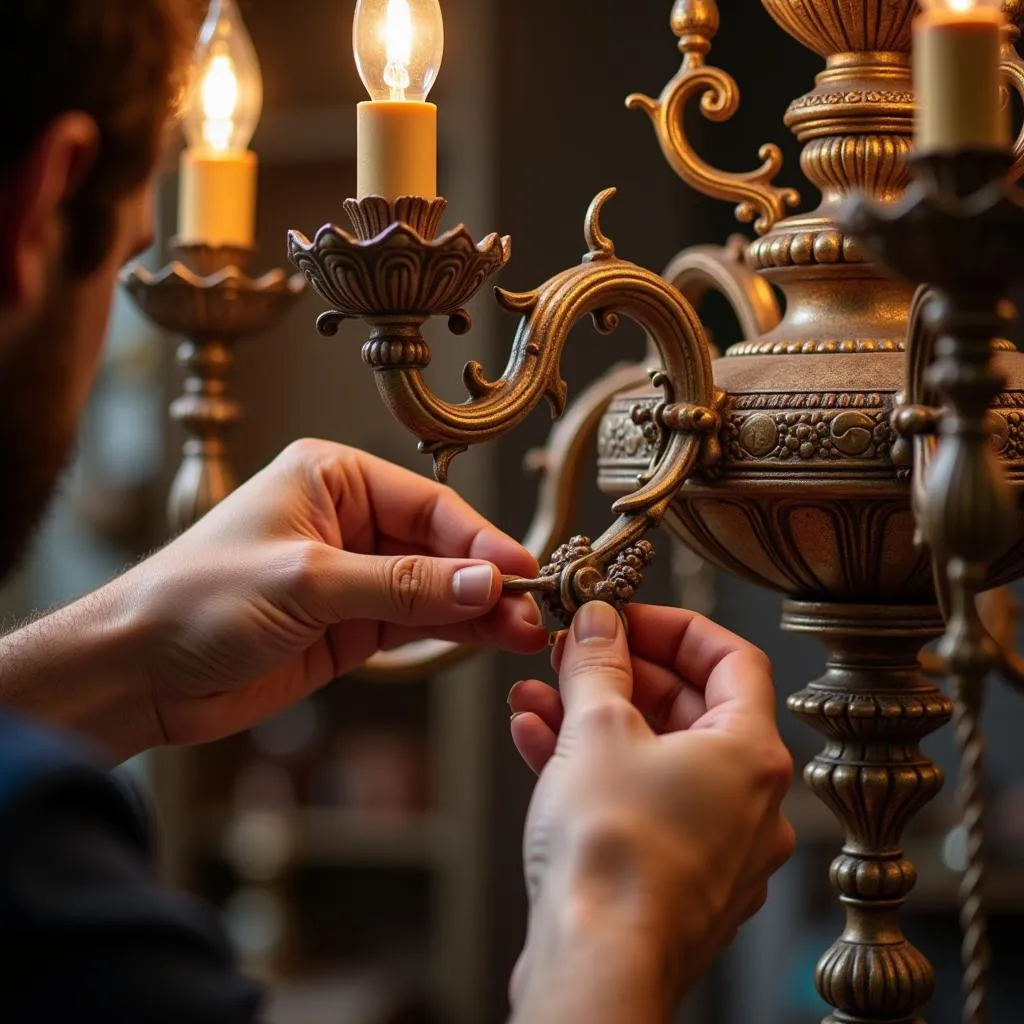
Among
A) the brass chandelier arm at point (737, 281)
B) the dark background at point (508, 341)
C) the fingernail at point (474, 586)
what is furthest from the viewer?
the dark background at point (508, 341)

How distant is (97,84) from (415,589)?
32 centimetres

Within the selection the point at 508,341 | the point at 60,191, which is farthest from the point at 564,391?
the point at 508,341

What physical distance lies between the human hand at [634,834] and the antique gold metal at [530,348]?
0.04 meters

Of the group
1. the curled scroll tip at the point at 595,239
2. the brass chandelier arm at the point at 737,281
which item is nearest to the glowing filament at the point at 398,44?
the curled scroll tip at the point at 595,239

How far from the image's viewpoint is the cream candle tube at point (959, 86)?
1.65 feet

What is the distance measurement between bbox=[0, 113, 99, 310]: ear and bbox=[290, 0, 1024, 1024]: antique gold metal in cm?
11

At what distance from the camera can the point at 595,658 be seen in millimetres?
699

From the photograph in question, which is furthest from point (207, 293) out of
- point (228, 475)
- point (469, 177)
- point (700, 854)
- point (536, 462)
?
point (469, 177)

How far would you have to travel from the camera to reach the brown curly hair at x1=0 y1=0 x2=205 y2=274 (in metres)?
0.55

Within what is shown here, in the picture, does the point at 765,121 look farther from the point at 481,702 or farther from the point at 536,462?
the point at 536,462

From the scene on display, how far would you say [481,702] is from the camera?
2.26 meters

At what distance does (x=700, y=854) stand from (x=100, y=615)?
1.49 feet

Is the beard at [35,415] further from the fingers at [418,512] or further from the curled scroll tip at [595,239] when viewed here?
the fingers at [418,512]

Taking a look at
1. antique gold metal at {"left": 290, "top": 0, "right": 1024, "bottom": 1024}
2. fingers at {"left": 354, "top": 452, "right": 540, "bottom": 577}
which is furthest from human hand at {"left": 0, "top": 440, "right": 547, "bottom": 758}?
antique gold metal at {"left": 290, "top": 0, "right": 1024, "bottom": 1024}
